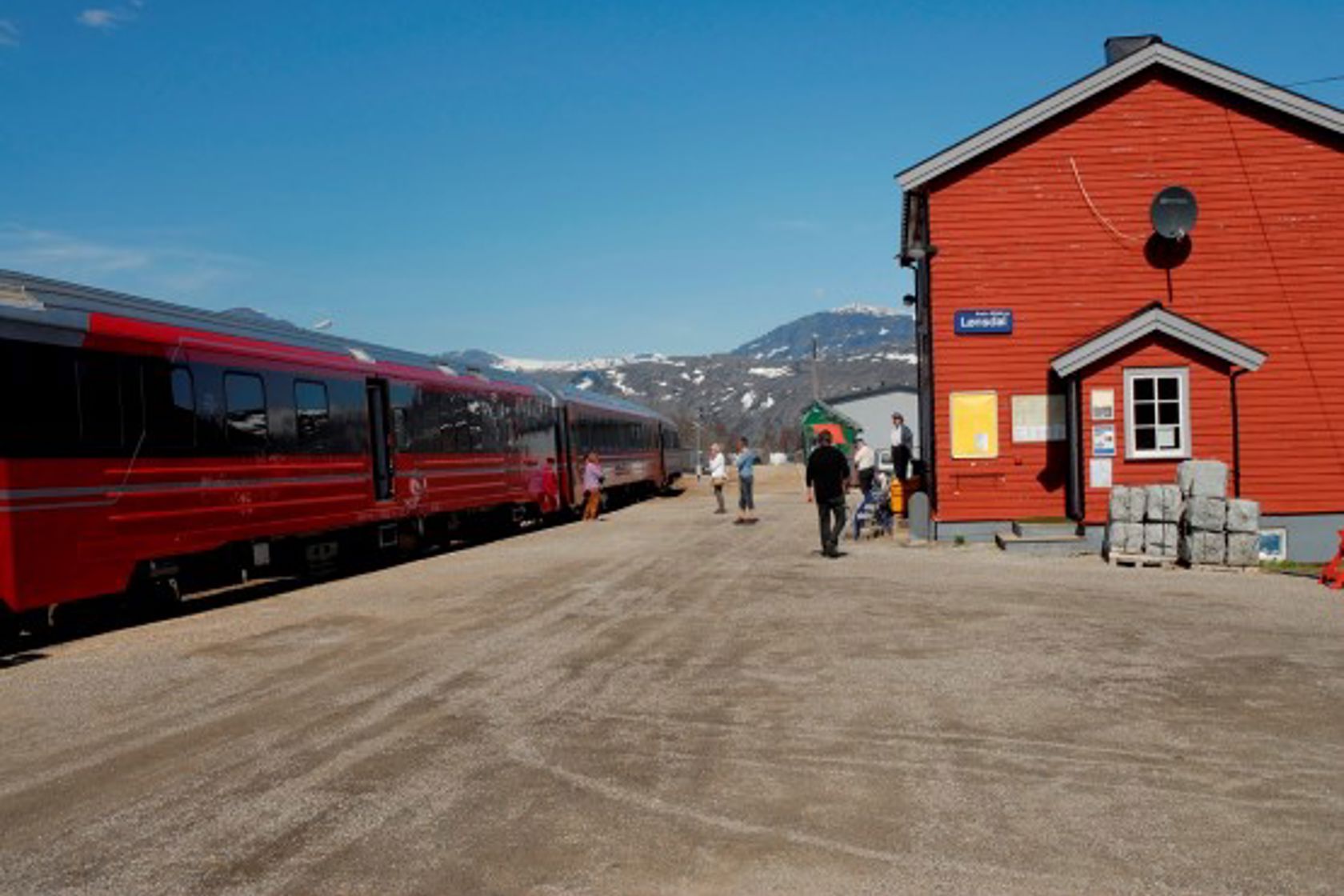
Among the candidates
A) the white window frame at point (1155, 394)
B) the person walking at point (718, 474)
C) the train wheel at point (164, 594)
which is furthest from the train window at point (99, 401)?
the person walking at point (718, 474)

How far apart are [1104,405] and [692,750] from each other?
1349cm

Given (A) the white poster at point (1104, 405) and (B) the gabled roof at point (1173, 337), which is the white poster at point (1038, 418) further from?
(B) the gabled roof at point (1173, 337)

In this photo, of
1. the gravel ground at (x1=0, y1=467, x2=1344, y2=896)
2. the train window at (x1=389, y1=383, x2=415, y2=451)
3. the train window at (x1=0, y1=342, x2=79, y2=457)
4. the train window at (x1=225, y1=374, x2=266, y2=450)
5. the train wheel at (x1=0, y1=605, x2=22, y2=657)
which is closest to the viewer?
the gravel ground at (x1=0, y1=467, x2=1344, y2=896)

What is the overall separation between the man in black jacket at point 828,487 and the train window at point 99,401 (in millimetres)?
9381

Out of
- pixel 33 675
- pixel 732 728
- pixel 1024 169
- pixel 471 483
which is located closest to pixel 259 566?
pixel 33 675

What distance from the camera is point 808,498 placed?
119 feet

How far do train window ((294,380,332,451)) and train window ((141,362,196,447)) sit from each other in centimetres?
250

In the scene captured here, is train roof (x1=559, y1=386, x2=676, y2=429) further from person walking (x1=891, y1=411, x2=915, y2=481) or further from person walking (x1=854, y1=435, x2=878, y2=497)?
person walking (x1=891, y1=411, x2=915, y2=481)

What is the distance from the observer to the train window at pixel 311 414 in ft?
50.4

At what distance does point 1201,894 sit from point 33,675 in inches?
348

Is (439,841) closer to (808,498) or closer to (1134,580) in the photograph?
(1134,580)

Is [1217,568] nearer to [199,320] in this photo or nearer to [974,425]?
[974,425]

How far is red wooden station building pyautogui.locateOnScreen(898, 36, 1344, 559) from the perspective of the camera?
716 inches

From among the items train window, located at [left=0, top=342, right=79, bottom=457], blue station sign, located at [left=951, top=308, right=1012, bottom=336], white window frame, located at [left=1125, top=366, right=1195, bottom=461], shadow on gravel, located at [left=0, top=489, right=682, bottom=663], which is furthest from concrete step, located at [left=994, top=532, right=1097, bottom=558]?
train window, located at [left=0, top=342, right=79, bottom=457]
